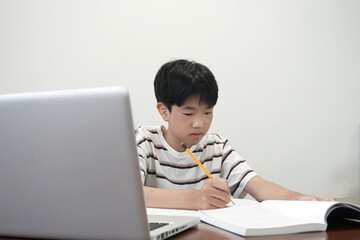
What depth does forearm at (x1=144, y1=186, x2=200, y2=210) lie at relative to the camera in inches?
33.9

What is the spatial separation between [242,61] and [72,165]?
5.18 feet

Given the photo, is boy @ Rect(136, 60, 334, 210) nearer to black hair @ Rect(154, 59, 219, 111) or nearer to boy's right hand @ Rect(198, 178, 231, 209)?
black hair @ Rect(154, 59, 219, 111)

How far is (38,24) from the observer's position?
1.90 m

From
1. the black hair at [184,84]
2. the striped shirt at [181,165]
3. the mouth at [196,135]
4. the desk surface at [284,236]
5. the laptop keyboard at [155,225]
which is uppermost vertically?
the black hair at [184,84]

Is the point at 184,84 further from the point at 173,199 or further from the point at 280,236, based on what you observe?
the point at 280,236

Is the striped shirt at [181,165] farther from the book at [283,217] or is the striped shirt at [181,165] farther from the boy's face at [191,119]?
the book at [283,217]

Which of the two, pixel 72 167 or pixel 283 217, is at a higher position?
pixel 72 167

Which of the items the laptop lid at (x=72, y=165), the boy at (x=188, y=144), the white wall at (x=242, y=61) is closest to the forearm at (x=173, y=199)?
the boy at (x=188, y=144)

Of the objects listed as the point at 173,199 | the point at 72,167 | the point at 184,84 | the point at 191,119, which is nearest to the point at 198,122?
the point at 191,119

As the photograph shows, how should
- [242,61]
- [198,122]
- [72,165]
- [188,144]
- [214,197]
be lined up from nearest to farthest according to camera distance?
[72,165]
[214,197]
[198,122]
[188,144]
[242,61]

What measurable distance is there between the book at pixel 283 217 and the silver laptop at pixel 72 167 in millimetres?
153

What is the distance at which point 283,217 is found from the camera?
67cm

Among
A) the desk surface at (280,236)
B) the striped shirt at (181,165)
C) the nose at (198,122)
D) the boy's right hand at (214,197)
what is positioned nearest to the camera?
the desk surface at (280,236)

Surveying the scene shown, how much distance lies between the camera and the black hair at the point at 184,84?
3.90ft
